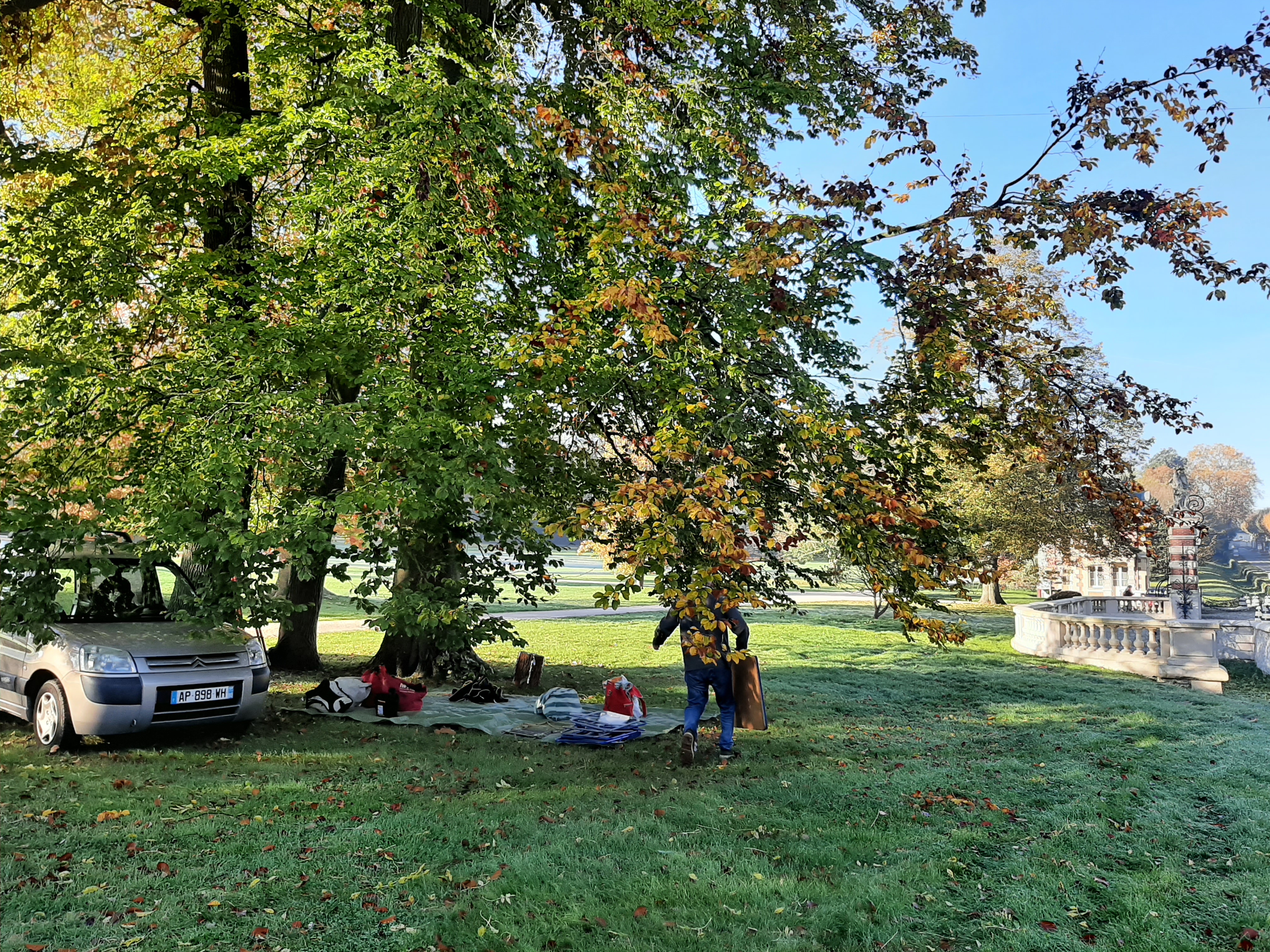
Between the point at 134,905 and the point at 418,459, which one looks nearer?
the point at 134,905

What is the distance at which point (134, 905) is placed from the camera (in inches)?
174

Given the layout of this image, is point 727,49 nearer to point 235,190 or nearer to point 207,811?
point 235,190

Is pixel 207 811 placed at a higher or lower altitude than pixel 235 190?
lower

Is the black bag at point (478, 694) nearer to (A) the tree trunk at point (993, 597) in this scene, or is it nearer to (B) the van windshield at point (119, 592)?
(B) the van windshield at point (119, 592)

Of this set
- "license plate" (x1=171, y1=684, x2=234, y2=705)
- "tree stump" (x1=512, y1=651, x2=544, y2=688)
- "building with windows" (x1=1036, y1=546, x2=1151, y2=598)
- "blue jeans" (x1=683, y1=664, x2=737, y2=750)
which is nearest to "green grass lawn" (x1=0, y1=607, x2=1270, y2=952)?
"blue jeans" (x1=683, y1=664, x2=737, y2=750)

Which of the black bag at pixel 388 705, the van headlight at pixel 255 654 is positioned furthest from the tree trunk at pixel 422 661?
the van headlight at pixel 255 654

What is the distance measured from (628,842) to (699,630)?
218 centimetres

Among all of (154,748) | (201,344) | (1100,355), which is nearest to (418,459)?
(201,344)

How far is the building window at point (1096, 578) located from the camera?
142 feet

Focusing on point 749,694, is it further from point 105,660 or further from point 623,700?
point 105,660

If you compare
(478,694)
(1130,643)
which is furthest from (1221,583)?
(478,694)

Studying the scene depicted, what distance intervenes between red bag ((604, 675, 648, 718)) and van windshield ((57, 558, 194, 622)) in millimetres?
4952

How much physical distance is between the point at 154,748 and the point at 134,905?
14.8ft

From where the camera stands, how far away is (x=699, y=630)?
24.2 feet
